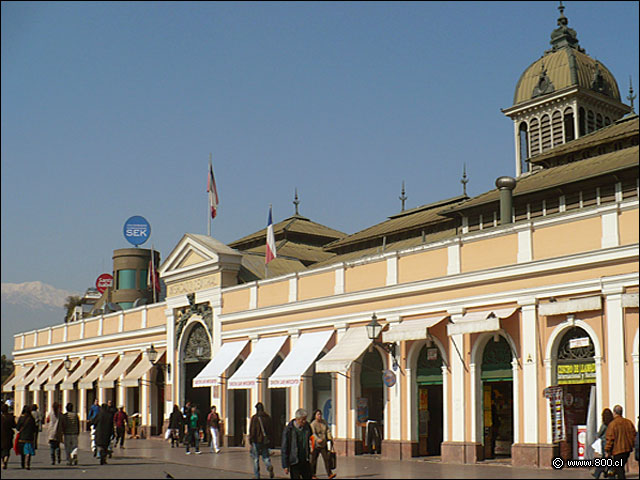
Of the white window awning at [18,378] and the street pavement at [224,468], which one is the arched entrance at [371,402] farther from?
the white window awning at [18,378]

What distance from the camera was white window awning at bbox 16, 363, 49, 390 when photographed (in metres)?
56.5

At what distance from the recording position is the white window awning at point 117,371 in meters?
43.2

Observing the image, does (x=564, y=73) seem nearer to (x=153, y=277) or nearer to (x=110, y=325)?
(x=153, y=277)

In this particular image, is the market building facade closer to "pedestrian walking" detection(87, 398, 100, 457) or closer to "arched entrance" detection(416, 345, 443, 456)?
"arched entrance" detection(416, 345, 443, 456)

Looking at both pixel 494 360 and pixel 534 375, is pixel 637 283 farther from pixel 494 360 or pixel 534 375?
pixel 494 360

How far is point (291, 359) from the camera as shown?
30.5 m

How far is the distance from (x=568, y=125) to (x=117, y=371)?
24.6 m

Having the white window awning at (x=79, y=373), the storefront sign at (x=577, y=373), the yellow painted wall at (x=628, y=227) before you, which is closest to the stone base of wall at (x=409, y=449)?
the storefront sign at (x=577, y=373)

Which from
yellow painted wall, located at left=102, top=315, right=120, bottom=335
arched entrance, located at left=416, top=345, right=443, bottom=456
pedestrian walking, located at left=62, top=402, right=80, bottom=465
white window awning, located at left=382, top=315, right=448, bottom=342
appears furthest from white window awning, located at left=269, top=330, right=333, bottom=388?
yellow painted wall, located at left=102, top=315, right=120, bottom=335

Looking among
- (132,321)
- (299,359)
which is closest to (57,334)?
(132,321)

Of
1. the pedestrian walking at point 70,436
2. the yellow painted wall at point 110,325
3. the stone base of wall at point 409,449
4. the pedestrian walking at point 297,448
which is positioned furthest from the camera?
the yellow painted wall at point 110,325

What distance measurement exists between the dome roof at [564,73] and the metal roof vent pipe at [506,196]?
1474 centimetres

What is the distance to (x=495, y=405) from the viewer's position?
25000 mm

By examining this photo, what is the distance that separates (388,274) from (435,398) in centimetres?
407
